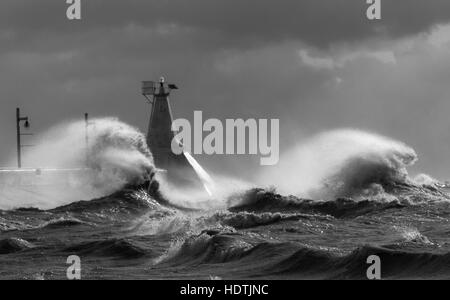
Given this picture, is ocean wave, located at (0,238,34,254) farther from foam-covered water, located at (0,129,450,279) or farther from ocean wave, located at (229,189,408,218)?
ocean wave, located at (229,189,408,218)

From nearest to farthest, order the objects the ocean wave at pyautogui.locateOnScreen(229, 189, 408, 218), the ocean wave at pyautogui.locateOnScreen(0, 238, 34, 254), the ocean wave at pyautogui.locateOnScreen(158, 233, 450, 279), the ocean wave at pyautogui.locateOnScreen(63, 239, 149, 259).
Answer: the ocean wave at pyautogui.locateOnScreen(158, 233, 450, 279) → the ocean wave at pyautogui.locateOnScreen(63, 239, 149, 259) → the ocean wave at pyautogui.locateOnScreen(0, 238, 34, 254) → the ocean wave at pyautogui.locateOnScreen(229, 189, 408, 218)

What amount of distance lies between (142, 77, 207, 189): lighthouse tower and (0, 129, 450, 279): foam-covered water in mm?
1676

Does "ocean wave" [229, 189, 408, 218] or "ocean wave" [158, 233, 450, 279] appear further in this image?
"ocean wave" [229, 189, 408, 218]

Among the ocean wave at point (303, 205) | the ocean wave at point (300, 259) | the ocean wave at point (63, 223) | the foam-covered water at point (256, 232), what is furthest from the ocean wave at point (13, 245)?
the ocean wave at point (303, 205)

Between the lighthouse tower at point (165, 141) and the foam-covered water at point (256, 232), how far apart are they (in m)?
1.68

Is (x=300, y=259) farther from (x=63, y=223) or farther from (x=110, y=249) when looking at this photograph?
(x=63, y=223)

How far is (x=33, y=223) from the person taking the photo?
1209 inches

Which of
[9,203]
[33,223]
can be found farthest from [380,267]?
[9,203]

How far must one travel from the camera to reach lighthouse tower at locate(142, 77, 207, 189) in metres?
46.1

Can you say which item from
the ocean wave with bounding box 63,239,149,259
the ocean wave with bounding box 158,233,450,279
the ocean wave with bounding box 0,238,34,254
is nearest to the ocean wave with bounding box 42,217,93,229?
the ocean wave with bounding box 0,238,34,254

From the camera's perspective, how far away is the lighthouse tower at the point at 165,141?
151 feet

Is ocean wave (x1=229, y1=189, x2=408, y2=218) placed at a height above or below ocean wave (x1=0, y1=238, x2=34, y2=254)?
above

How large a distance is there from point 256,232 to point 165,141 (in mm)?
23493
